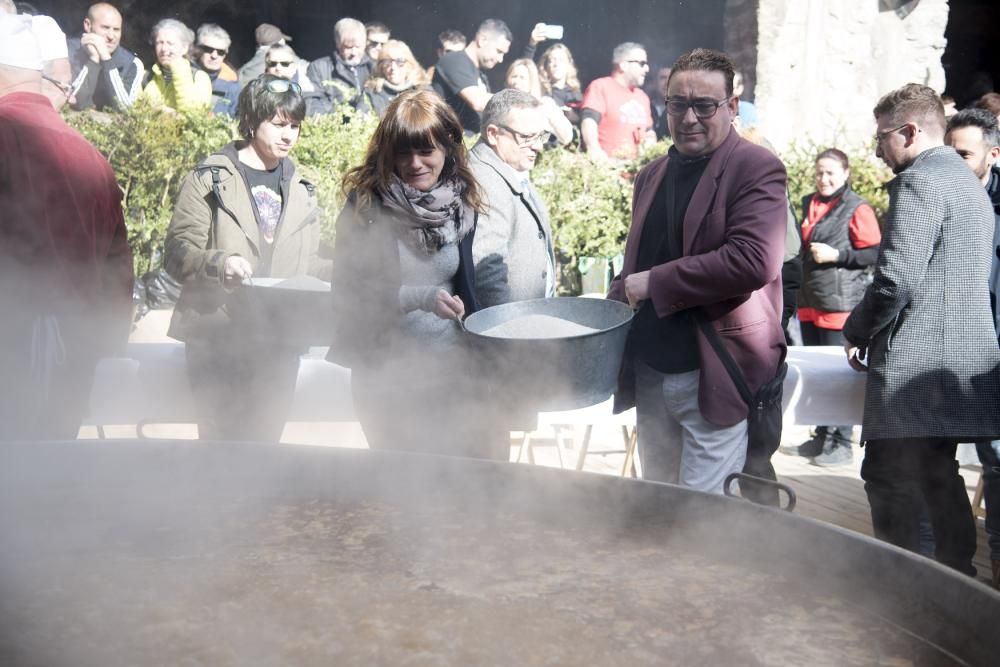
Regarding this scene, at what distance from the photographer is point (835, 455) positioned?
5.18m

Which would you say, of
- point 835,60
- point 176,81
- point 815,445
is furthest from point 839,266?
point 835,60

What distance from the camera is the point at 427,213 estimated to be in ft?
9.46

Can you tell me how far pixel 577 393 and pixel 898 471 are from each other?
59.9 inches

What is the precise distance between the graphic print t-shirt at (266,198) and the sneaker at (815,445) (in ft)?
10.4

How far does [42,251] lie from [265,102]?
3.23 ft

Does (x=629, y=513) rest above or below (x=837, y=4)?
below

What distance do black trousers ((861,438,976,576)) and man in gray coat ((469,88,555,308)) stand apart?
1.27 metres

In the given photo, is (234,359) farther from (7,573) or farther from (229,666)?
(229,666)

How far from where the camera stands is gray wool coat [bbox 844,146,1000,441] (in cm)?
301

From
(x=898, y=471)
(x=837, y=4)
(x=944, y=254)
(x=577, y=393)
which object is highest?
(x=837, y=4)

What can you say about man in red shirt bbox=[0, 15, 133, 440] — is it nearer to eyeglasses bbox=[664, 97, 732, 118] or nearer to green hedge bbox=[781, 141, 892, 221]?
eyeglasses bbox=[664, 97, 732, 118]

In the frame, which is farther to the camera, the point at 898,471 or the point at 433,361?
the point at 898,471

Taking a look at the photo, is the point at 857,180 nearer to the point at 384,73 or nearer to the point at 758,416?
the point at 384,73

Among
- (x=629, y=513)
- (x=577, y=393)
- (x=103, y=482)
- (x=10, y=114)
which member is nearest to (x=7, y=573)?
(x=103, y=482)
